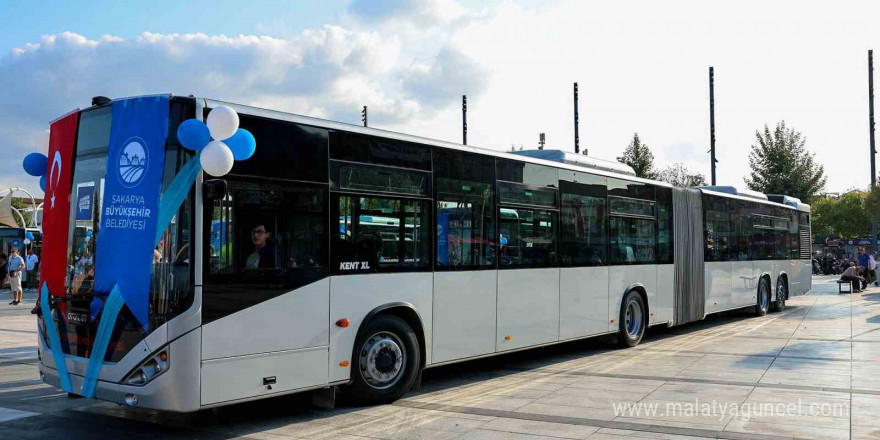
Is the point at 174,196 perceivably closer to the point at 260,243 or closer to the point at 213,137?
the point at 213,137

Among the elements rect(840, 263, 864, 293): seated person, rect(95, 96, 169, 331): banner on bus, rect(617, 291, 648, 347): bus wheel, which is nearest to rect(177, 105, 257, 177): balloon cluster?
rect(95, 96, 169, 331): banner on bus

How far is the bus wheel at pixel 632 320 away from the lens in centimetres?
1335

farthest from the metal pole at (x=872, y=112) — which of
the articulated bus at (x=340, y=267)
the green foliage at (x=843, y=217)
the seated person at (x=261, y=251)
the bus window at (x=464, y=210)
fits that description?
the seated person at (x=261, y=251)

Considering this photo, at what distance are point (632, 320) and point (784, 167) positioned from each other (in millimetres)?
40195

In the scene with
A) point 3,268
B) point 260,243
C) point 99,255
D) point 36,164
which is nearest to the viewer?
point 99,255

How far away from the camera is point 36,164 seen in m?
8.27

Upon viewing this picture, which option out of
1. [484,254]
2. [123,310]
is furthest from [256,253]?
[484,254]

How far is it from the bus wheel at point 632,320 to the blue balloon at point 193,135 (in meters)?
8.82

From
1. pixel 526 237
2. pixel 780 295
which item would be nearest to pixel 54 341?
pixel 526 237

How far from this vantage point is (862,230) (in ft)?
221

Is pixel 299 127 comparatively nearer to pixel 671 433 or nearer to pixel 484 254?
pixel 484 254

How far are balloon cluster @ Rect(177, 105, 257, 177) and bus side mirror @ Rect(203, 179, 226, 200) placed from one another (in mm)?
71

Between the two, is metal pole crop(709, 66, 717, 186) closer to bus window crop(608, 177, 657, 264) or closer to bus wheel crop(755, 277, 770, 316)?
bus wheel crop(755, 277, 770, 316)

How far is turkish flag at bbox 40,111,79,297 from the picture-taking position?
729cm
